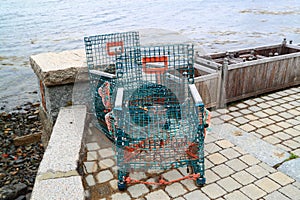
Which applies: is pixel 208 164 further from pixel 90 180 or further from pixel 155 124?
pixel 90 180

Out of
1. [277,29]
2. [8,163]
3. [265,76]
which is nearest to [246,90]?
[265,76]

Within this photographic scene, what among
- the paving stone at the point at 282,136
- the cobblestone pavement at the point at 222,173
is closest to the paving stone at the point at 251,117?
the cobblestone pavement at the point at 222,173

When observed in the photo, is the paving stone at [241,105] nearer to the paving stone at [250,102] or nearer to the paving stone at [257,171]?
the paving stone at [250,102]

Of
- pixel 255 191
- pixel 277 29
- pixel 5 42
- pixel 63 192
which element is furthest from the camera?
pixel 277 29

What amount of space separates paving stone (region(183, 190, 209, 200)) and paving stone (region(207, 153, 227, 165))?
642mm

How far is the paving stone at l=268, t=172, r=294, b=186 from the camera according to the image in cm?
351

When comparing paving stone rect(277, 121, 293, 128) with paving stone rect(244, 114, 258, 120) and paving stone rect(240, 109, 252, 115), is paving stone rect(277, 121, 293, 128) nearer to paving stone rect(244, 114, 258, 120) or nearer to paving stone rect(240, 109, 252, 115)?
paving stone rect(244, 114, 258, 120)

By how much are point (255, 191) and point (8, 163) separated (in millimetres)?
4602

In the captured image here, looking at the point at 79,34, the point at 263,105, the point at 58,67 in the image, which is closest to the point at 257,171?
the point at 263,105

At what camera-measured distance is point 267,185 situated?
345 centimetres

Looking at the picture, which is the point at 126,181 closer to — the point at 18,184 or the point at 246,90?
the point at 18,184

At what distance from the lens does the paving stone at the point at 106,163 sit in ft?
12.5

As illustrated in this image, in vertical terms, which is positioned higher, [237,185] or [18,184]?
[237,185]

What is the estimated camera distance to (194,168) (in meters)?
3.52
